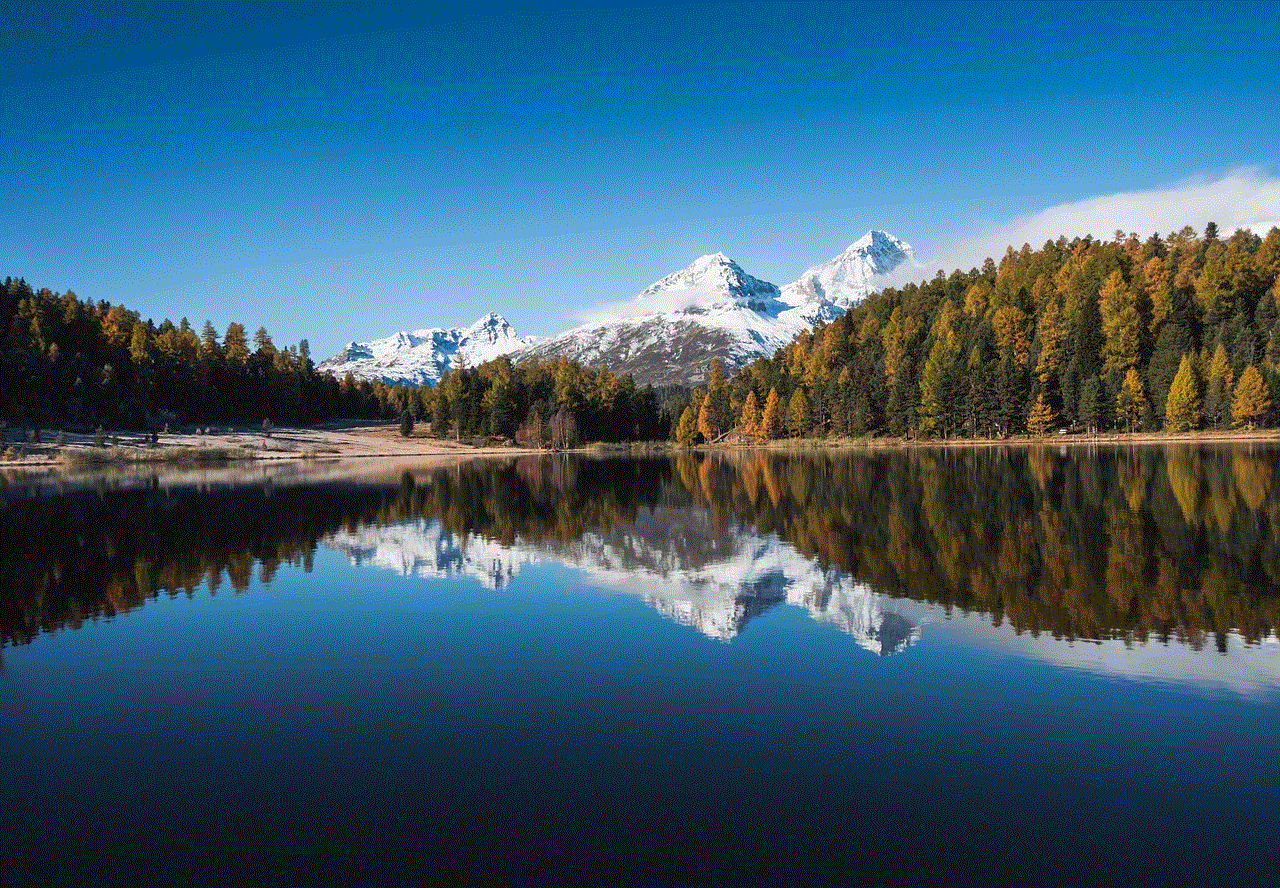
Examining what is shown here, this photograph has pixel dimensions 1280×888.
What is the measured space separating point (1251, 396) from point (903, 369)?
1626 inches

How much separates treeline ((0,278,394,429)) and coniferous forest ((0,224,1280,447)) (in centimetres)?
31

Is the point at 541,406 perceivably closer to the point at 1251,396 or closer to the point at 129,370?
the point at 129,370

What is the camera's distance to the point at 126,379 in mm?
115875

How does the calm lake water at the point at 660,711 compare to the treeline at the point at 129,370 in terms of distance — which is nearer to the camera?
the calm lake water at the point at 660,711

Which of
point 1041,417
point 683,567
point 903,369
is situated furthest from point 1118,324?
point 683,567

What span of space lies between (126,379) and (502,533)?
11249 centimetres

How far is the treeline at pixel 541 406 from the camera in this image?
12925 centimetres

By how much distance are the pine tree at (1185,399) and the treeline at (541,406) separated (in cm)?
8339

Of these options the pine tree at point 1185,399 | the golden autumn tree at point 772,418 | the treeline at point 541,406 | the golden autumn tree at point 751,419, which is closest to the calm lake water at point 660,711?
the pine tree at point 1185,399

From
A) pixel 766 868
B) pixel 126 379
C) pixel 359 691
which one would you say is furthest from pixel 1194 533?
pixel 126 379

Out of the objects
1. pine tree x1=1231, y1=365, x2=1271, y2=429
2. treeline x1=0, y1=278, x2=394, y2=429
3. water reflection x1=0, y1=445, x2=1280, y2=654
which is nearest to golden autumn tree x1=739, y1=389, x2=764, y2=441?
pine tree x1=1231, y1=365, x2=1271, y2=429

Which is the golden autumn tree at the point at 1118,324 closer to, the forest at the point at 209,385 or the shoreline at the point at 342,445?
the shoreline at the point at 342,445

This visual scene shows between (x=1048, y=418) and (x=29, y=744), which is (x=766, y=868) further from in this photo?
(x=1048, y=418)

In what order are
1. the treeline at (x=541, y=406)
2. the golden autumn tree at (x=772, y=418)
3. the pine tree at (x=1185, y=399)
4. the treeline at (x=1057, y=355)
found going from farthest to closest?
the golden autumn tree at (x=772, y=418) < the treeline at (x=541, y=406) < the treeline at (x=1057, y=355) < the pine tree at (x=1185, y=399)
